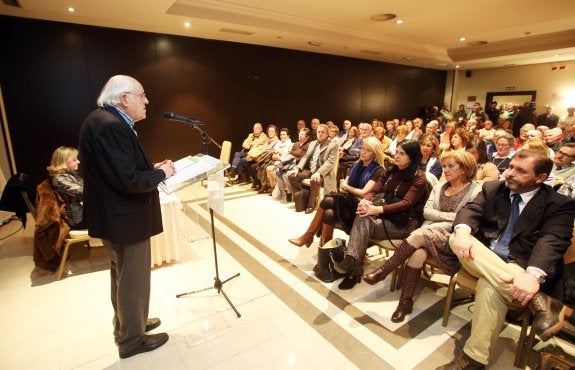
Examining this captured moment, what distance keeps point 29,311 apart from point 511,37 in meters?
10.1

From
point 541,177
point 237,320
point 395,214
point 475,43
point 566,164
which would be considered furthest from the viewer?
point 475,43

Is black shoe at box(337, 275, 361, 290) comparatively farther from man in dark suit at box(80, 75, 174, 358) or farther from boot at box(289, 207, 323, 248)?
man in dark suit at box(80, 75, 174, 358)

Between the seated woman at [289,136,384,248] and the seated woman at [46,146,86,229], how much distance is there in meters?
2.10

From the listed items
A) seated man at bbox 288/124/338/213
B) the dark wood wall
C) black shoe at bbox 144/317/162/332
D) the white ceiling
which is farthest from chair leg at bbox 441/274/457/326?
the dark wood wall

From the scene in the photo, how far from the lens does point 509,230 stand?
6.34ft

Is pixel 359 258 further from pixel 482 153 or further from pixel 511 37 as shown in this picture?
pixel 511 37

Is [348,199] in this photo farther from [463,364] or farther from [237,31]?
[237,31]

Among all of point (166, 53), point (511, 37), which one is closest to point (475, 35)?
point (511, 37)

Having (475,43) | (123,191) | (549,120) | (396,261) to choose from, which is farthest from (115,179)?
(549,120)

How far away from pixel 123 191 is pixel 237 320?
1245mm

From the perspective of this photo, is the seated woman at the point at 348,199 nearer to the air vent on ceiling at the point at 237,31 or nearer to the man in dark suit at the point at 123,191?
the man in dark suit at the point at 123,191

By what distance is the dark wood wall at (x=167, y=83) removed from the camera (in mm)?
5082

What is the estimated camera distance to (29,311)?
2.39 metres

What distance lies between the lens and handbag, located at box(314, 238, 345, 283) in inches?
106
